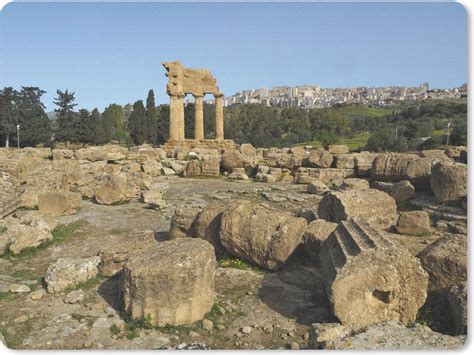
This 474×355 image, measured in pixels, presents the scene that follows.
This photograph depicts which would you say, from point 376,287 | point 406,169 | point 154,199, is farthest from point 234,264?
point 406,169

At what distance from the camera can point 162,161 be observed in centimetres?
2072

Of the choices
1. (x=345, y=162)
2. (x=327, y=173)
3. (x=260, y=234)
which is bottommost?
(x=260, y=234)

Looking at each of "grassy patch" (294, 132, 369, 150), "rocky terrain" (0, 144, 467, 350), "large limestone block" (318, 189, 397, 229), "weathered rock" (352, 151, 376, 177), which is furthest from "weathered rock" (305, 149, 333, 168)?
"grassy patch" (294, 132, 369, 150)

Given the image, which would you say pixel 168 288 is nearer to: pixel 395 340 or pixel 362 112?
pixel 395 340

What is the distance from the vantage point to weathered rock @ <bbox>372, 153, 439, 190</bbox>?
40.5 ft

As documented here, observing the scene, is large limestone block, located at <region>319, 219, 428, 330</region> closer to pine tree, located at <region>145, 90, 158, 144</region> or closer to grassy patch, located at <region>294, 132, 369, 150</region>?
grassy patch, located at <region>294, 132, 369, 150</region>

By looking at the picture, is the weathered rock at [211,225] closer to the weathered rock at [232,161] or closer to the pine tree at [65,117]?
the weathered rock at [232,161]

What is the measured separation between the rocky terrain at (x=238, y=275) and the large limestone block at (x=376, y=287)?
12 millimetres

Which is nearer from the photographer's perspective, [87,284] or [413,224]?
[87,284]

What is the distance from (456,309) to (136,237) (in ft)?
15.8

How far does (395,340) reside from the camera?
4066 millimetres

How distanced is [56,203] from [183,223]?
449 cm

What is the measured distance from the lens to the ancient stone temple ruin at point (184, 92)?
91.8 feet

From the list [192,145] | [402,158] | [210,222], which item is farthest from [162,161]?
[210,222]
